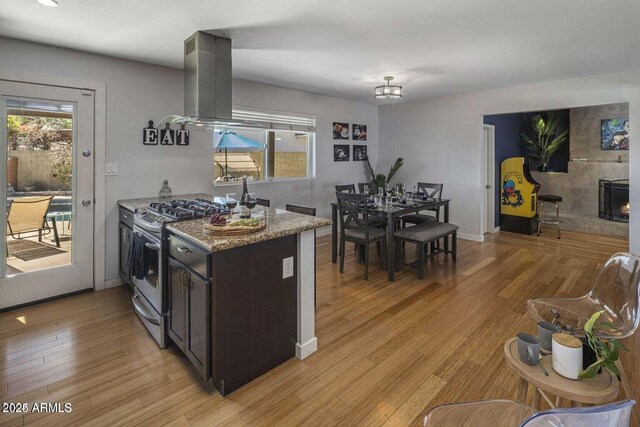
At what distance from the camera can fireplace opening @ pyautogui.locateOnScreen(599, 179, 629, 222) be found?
6.61 m

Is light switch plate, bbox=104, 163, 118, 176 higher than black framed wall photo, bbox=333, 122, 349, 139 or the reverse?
the reverse

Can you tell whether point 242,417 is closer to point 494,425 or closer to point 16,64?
point 494,425

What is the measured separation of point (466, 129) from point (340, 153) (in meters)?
2.16

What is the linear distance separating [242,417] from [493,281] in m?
3.14

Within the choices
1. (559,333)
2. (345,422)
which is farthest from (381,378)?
(559,333)

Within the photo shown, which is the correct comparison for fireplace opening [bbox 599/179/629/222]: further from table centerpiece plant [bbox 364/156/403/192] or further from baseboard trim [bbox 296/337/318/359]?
baseboard trim [bbox 296/337/318/359]

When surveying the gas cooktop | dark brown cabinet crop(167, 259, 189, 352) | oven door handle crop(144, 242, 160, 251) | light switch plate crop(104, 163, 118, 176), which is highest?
→ light switch plate crop(104, 163, 118, 176)

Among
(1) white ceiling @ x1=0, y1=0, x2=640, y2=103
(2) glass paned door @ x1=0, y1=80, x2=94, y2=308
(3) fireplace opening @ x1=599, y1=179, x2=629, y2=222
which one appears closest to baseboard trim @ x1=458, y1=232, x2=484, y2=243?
(1) white ceiling @ x1=0, y1=0, x2=640, y2=103

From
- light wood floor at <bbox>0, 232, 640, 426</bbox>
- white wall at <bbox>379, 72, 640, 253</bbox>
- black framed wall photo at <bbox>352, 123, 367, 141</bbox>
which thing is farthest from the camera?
black framed wall photo at <bbox>352, 123, 367, 141</bbox>

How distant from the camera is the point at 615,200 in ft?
22.1

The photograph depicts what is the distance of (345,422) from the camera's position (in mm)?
1802

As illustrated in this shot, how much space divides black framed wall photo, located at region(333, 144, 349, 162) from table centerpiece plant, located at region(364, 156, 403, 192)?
547 millimetres

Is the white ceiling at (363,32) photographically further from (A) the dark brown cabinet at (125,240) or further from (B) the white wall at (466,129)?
(A) the dark brown cabinet at (125,240)

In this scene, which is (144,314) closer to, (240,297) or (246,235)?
(240,297)
